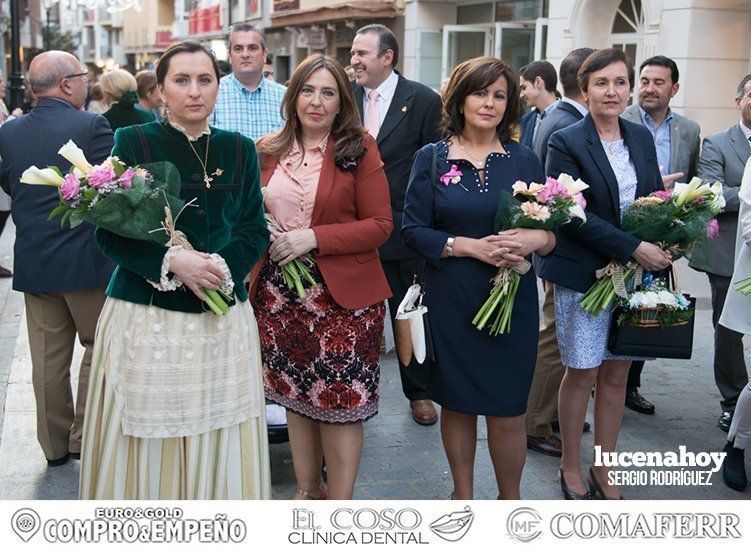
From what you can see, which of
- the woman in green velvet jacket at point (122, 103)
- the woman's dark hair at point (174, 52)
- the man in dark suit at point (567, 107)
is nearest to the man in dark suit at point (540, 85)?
the man in dark suit at point (567, 107)

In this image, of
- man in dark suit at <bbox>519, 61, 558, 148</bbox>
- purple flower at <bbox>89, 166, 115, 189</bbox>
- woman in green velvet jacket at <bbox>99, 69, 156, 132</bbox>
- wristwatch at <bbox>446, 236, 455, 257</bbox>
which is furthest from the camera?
man in dark suit at <bbox>519, 61, 558, 148</bbox>

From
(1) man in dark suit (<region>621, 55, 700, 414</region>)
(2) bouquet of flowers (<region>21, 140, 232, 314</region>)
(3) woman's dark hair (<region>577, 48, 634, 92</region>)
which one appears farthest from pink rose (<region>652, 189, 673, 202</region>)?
(2) bouquet of flowers (<region>21, 140, 232, 314</region>)

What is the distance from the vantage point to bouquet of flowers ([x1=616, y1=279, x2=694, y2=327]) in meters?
4.29

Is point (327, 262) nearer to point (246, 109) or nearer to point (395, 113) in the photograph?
point (395, 113)

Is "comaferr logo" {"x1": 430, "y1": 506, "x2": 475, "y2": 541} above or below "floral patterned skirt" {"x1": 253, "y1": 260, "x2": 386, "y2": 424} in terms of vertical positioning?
below

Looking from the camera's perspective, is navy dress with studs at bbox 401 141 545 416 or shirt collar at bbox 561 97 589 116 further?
shirt collar at bbox 561 97 589 116

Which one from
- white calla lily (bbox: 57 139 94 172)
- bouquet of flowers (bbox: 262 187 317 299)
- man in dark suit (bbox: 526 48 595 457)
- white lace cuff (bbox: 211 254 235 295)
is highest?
white calla lily (bbox: 57 139 94 172)

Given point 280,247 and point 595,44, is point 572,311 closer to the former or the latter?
point 280,247

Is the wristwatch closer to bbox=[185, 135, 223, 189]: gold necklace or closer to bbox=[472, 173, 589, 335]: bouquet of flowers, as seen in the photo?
bbox=[472, 173, 589, 335]: bouquet of flowers

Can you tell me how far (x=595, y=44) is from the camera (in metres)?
14.8

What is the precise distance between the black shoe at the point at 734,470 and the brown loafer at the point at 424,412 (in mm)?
1707

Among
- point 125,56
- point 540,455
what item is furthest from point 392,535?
point 125,56

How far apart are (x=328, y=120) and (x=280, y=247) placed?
2.09ft

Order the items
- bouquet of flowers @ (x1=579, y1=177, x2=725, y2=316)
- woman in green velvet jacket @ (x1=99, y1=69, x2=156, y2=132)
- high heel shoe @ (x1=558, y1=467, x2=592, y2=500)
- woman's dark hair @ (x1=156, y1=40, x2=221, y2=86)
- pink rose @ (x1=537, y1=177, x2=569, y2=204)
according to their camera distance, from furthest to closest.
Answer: woman in green velvet jacket @ (x1=99, y1=69, x2=156, y2=132)
high heel shoe @ (x1=558, y1=467, x2=592, y2=500)
bouquet of flowers @ (x1=579, y1=177, x2=725, y2=316)
pink rose @ (x1=537, y1=177, x2=569, y2=204)
woman's dark hair @ (x1=156, y1=40, x2=221, y2=86)
